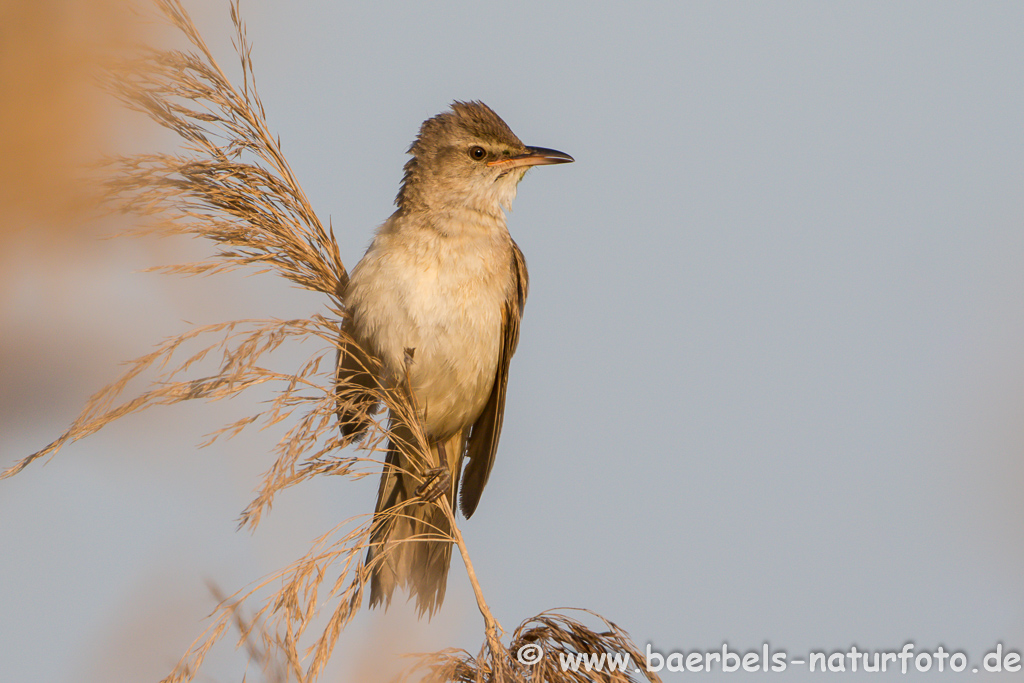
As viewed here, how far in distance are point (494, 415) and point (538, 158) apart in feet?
4.31

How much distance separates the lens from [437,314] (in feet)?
12.5

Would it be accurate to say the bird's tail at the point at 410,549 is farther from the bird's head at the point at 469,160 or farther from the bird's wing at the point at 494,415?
the bird's head at the point at 469,160

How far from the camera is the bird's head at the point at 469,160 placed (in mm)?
4281

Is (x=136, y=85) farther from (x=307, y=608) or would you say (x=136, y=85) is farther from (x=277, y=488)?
(x=307, y=608)

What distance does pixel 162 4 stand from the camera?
262 centimetres

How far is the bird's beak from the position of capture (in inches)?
175

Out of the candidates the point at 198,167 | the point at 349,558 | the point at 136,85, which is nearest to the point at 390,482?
the point at 349,558

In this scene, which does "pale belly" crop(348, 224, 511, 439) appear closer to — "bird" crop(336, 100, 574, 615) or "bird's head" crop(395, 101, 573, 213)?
"bird" crop(336, 100, 574, 615)

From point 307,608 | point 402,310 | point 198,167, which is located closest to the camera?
point 307,608

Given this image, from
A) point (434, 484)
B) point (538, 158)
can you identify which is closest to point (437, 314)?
point (434, 484)

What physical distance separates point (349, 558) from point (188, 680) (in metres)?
0.60

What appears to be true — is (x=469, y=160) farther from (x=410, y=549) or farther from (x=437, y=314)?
(x=410, y=549)

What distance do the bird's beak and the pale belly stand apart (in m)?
0.53

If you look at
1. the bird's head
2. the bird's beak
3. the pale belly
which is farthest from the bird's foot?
the bird's beak
